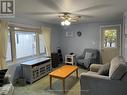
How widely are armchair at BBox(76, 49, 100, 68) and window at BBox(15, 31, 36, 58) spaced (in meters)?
2.17

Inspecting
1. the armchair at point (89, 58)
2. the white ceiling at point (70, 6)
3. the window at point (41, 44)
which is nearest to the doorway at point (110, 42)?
the armchair at point (89, 58)

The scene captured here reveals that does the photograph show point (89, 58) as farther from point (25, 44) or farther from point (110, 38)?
point (25, 44)

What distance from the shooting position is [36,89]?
3.21 m

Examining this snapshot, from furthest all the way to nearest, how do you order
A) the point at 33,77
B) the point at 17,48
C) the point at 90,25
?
the point at 90,25 < the point at 17,48 < the point at 33,77

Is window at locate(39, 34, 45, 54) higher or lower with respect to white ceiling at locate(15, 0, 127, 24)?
lower

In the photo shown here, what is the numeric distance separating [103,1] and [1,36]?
280 centimetres

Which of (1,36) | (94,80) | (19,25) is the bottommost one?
(94,80)

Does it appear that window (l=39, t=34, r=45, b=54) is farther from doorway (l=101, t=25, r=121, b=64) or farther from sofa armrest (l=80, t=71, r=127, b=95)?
sofa armrest (l=80, t=71, r=127, b=95)

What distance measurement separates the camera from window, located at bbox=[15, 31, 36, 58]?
13.6 feet

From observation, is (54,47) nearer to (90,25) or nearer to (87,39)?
(87,39)

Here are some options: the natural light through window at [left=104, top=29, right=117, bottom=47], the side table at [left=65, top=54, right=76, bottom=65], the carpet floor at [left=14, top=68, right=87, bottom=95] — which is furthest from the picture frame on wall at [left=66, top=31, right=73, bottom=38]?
the carpet floor at [left=14, top=68, right=87, bottom=95]

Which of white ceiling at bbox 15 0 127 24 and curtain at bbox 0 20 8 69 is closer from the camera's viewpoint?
white ceiling at bbox 15 0 127 24

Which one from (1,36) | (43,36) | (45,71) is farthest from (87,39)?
(1,36)

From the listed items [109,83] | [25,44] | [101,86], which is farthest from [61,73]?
[25,44]
